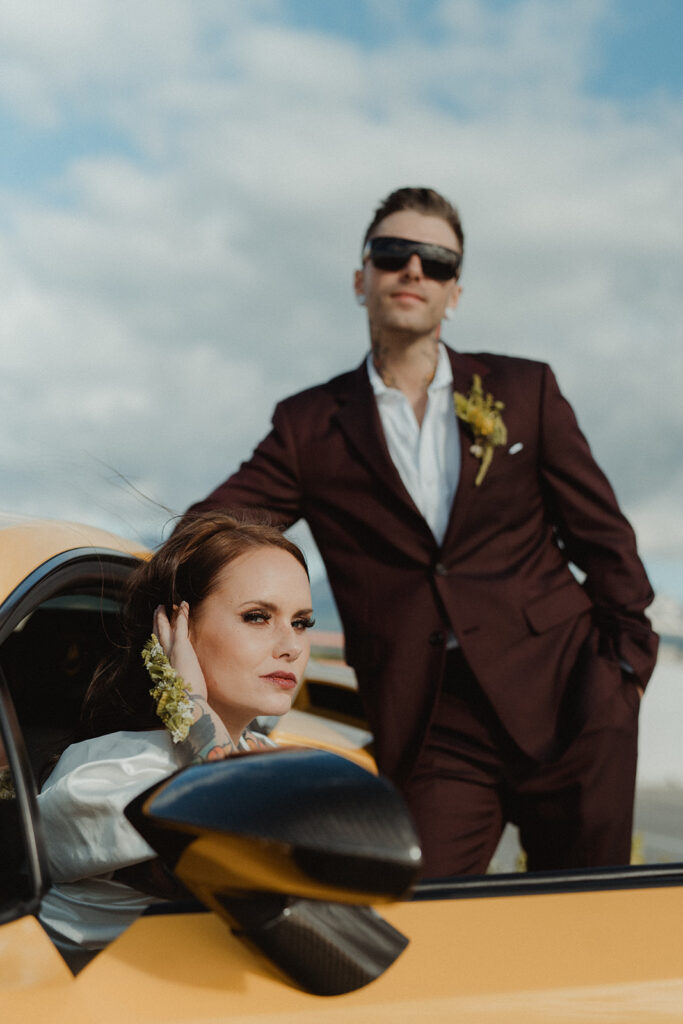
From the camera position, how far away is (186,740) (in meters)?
1.62

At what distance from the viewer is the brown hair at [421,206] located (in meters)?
3.05

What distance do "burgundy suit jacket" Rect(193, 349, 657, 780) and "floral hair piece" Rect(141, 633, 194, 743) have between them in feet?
2.89

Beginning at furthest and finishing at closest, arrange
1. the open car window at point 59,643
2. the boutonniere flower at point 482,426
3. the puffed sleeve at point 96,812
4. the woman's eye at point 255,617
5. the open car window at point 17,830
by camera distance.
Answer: the boutonniere flower at point 482,426
the woman's eye at point 255,617
the open car window at point 59,643
the puffed sleeve at point 96,812
the open car window at point 17,830

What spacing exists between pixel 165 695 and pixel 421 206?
1.87 meters

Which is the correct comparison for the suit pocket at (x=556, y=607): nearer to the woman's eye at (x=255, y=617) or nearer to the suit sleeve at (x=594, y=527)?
the suit sleeve at (x=594, y=527)

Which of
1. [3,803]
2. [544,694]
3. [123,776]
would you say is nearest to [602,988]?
[123,776]

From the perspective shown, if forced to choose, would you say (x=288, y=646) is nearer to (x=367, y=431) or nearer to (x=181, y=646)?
(x=181, y=646)

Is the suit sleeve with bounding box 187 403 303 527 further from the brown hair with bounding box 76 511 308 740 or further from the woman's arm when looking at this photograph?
the woman's arm

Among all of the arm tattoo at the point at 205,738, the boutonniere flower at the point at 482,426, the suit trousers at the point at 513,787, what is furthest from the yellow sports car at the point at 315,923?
the boutonniere flower at the point at 482,426

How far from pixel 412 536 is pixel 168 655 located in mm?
1140

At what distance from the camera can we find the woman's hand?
5.67 ft

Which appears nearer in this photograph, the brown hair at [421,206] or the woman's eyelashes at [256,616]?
the woman's eyelashes at [256,616]

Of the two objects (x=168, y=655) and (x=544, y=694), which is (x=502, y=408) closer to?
(x=544, y=694)

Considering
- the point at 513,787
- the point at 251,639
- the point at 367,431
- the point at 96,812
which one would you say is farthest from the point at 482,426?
the point at 96,812
